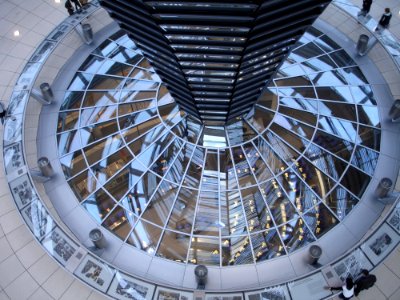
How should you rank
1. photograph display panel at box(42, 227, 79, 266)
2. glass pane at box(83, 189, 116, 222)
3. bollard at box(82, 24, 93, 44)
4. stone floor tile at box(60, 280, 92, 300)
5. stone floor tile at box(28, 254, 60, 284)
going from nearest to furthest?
photograph display panel at box(42, 227, 79, 266)
stone floor tile at box(60, 280, 92, 300)
stone floor tile at box(28, 254, 60, 284)
glass pane at box(83, 189, 116, 222)
bollard at box(82, 24, 93, 44)

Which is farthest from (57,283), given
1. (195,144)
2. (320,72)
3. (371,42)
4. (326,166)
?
(371,42)

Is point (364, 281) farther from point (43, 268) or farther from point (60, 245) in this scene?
point (43, 268)

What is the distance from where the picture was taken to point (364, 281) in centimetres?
1510

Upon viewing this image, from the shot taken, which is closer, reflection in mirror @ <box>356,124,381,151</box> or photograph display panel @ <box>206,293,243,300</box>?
photograph display panel @ <box>206,293,243,300</box>

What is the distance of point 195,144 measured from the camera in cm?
1948

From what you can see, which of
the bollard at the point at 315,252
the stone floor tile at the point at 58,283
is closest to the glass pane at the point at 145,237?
the stone floor tile at the point at 58,283

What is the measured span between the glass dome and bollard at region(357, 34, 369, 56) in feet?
3.45

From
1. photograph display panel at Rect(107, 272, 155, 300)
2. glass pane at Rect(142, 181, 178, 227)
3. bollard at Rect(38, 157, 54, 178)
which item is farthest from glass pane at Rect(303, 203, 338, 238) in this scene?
bollard at Rect(38, 157, 54, 178)

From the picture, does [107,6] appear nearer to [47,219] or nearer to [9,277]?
[47,219]

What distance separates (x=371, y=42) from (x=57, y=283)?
2010cm

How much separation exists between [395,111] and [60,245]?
16.4m

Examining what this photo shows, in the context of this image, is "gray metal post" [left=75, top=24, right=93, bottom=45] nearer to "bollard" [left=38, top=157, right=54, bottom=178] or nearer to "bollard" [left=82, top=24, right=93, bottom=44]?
"bollard" [left=82, top=24, right=93, bottom=44]

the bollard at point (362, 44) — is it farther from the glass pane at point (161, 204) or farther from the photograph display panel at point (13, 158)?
the photograph display panel at point (13, 158)

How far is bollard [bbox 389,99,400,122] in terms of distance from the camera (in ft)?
64.1
